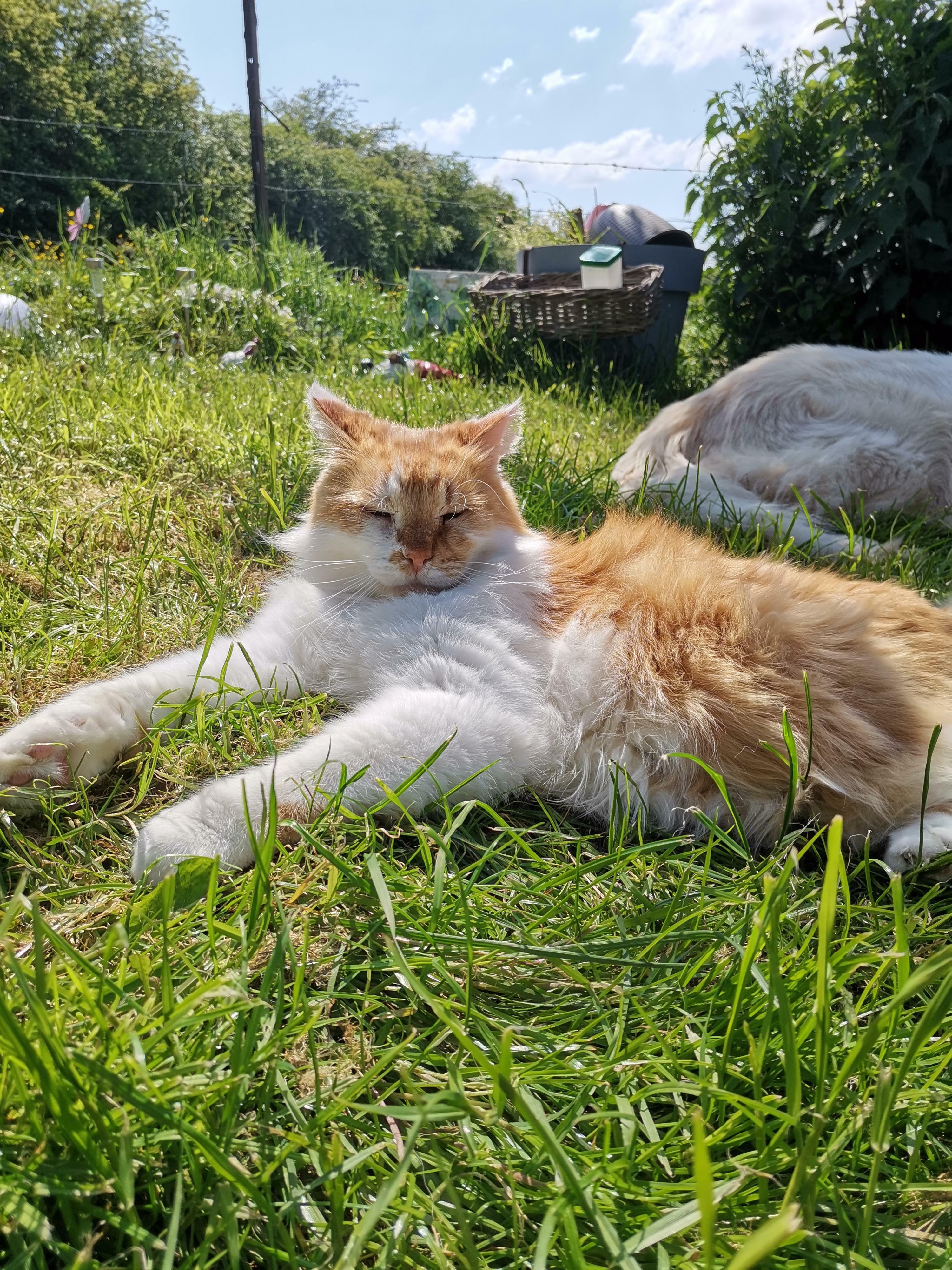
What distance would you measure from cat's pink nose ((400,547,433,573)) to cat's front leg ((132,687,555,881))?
0.43m

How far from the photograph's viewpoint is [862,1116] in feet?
2.97

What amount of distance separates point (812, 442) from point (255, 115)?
8.55 m

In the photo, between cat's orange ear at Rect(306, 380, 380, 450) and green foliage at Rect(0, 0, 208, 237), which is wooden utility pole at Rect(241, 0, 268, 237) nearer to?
green foliage at Rect(0, 0, 208, 237)

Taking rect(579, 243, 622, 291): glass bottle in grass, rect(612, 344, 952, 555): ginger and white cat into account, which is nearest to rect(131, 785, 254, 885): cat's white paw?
rect(612, 344, 952, 555): ginger and white cat

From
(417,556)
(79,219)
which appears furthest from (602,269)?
(417,556)

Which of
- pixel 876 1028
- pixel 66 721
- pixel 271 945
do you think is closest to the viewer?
pixel 876 1028

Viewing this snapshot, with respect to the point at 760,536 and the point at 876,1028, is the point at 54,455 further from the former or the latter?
the point at 876,1028

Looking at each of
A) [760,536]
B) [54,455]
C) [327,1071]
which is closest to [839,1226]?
[327,1071]

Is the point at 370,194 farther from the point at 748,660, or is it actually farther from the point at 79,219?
the point at 748,660

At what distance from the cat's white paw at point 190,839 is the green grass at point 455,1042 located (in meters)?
0.05

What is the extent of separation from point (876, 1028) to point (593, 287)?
5815 millimetres

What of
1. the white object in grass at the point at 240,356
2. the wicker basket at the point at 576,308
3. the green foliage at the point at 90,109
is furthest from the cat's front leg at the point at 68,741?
the green foliage at the point at 90,109

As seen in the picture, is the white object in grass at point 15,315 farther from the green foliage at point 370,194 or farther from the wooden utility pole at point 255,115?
the green foliage at point 370,194

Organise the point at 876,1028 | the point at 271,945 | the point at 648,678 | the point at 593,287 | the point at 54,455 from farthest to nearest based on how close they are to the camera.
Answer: the point at 593,287 → the point at 54,455 → the point at 648,678 → the point at 271,945 → the point at 876,1028
